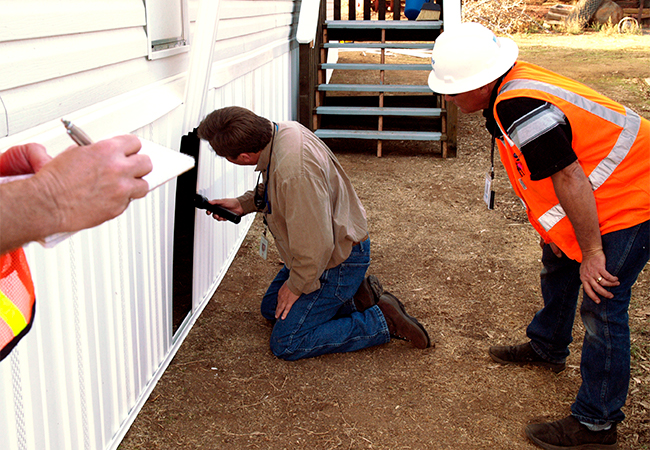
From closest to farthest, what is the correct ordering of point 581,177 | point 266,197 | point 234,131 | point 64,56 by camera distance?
point 64,56 < point 581,177 < point 234,131 < point 266,197

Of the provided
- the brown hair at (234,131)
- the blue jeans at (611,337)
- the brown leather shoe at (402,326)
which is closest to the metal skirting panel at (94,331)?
the brown hair at (234,131)

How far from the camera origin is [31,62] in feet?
5.69

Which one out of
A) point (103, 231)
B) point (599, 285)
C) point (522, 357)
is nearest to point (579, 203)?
point (599, 285)

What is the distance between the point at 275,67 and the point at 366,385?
4112mm

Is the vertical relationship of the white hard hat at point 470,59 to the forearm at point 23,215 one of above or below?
above

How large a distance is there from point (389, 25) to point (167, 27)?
18.5 feet

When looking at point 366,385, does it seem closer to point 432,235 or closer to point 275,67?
point 432,235

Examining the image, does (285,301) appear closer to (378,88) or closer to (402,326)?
(402,326)

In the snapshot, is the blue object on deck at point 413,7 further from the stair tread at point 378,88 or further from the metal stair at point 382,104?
the stair tread at point 378,88

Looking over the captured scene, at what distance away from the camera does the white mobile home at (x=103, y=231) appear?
1.72 m


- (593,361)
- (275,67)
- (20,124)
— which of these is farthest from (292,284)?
(275,67)

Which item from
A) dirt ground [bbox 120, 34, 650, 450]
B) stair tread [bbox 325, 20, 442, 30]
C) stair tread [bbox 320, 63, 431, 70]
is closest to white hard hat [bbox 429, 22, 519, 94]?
dirt ground [bbox 120, 34, 650, 450]

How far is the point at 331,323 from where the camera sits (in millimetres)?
3266

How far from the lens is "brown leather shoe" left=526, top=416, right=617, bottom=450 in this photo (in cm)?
252
